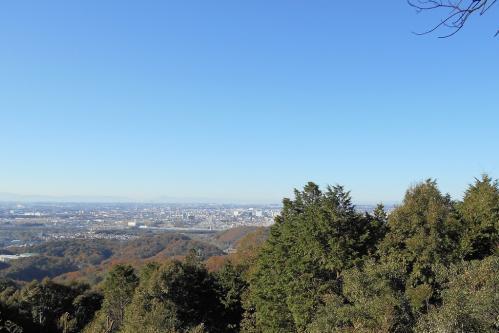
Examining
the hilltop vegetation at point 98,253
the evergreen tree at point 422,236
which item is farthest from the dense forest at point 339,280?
the hilltop vegetation at point 98,253

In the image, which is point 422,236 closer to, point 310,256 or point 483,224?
point 483,224

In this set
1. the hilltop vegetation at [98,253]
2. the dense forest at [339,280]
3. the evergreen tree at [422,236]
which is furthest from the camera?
the hilltop vegetation at [98,253]

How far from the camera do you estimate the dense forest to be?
14.1m

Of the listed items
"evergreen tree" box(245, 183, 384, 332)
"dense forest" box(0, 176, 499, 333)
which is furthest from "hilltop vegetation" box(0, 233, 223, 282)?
"evergreen tree" box(245, 183, 384, 332)

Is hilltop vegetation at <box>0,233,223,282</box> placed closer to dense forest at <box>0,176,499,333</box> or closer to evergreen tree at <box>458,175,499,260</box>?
dense forest at <box>0,176,499,333</box>

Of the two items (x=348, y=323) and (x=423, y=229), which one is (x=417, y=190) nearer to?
(x=423, y=229)

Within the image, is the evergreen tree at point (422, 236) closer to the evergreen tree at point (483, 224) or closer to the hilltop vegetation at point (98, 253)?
the evergreen tree at point (483, 224)

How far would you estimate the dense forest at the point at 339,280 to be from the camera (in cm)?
1412

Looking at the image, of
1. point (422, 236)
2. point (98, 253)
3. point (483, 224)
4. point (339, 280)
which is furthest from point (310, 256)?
point (98, 253)

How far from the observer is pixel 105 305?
3241 cm

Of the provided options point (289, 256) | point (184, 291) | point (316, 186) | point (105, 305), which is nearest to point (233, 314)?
point (184, 291)

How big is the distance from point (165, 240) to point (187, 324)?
4122 inches

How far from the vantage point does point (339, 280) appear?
21.6 meters

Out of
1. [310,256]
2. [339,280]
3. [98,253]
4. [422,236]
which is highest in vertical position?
[422,236]
